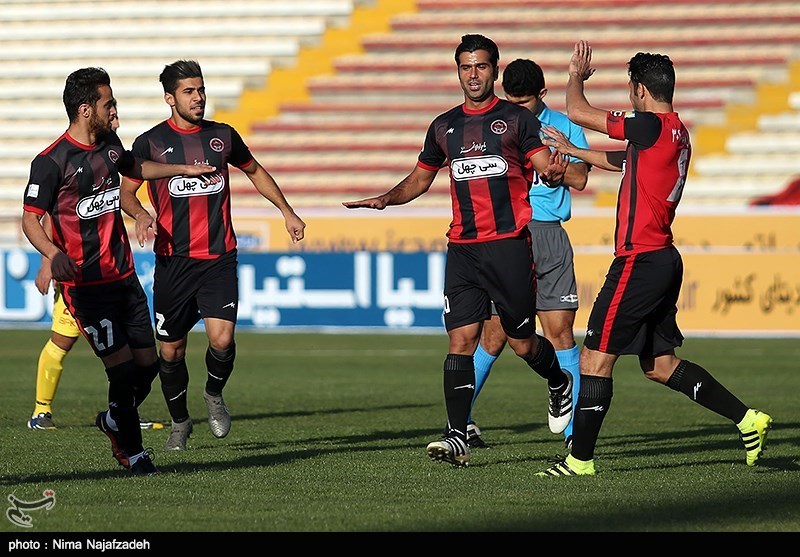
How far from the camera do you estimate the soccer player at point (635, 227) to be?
6852mm

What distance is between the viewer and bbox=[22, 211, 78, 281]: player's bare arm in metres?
6.40

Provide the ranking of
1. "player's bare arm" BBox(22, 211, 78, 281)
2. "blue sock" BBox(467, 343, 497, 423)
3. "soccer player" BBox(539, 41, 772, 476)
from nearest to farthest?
"player's bare arm" BBox(22, 211, 78, 281) < "soccer player" BBox(539, 41, 772, 476) < "blue sock" BBox(467, 343, 497, 423)

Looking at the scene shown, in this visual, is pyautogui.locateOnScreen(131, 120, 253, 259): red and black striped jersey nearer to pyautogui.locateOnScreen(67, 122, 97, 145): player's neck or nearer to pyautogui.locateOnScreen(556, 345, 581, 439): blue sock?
pyautogui.locateOnScreen(67, 122, 97, 145): player's neck

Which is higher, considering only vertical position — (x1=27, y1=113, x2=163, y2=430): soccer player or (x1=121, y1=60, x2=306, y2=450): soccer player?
(x1=121, y1=60, x2=306, y2=450): soccer player

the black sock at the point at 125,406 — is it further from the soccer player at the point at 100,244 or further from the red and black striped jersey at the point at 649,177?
the red and black striped jersey at the point at 649,177

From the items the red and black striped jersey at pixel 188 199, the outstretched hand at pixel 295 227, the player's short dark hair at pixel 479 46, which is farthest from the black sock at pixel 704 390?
the red and black striped jersey at pixel 188 199

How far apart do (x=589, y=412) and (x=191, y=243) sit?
8.49ft

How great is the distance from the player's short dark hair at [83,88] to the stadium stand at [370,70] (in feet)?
57.6

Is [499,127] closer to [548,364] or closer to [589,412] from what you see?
[548,364]

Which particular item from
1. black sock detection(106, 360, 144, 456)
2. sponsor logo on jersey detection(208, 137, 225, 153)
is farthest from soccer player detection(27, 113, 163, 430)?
black sock detection(106, 360, 144, 456)

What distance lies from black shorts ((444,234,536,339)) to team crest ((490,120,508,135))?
0.55 m

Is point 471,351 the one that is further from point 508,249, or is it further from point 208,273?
point 208,273

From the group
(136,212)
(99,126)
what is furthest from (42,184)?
(136,212)

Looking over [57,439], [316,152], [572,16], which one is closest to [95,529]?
[57,439]
